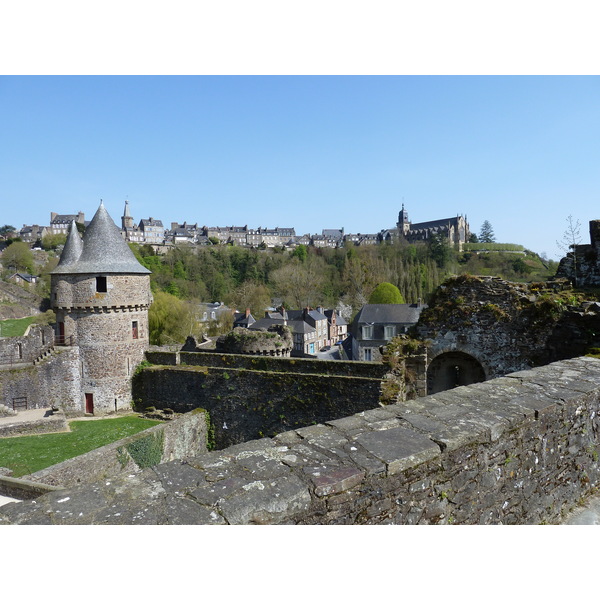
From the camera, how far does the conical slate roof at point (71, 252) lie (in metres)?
20.4

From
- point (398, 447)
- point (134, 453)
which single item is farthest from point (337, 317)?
point (398, 447)

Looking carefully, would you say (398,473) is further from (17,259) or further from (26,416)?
(17,259)

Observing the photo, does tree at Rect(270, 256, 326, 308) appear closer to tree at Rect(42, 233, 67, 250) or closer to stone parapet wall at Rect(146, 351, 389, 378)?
stone parapet wall at Rect(146, 351, 389, 378)

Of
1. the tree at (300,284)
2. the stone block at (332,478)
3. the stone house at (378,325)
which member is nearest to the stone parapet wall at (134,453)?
the stone block at (332,478)

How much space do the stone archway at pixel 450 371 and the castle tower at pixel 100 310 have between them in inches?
615

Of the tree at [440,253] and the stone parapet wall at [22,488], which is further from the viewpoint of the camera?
the tree at [440,253]

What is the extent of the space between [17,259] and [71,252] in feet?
166

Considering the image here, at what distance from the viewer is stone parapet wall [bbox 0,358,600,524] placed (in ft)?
6.91

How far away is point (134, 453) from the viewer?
12.6 m

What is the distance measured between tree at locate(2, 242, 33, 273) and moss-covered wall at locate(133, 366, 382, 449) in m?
55.7

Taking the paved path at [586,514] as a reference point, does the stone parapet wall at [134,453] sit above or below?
below

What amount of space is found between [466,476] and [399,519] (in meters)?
0.60

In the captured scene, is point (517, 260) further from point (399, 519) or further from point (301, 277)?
point (399, 519)

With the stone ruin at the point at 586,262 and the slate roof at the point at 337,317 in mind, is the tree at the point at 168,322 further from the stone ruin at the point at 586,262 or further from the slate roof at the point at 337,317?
the stone ruin at the point at 586,262
